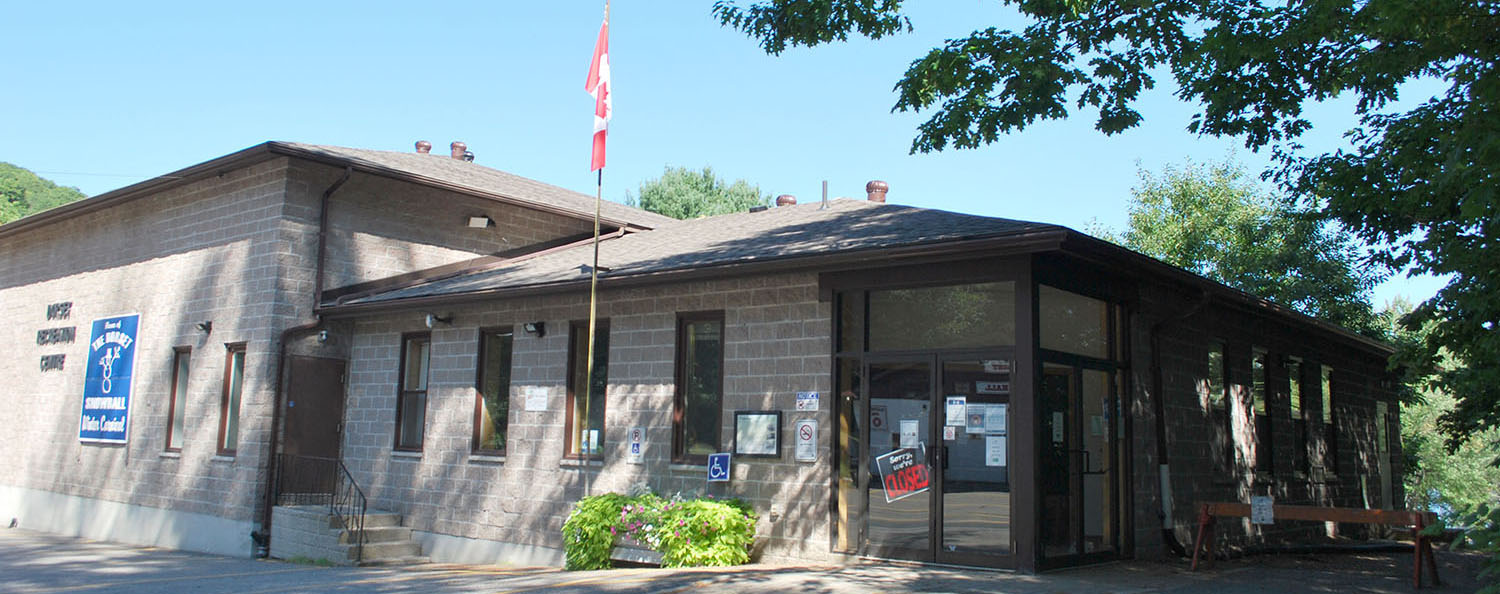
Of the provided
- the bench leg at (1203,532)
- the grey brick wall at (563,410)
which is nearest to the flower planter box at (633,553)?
the grey brick wall at (563,410)

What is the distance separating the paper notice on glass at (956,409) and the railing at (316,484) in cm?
828

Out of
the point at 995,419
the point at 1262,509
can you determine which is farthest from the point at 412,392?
the point at 1262,509

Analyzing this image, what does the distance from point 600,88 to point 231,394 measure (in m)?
7.69

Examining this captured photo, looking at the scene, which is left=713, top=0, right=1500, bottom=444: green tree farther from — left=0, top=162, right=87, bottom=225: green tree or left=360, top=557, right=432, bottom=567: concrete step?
left=0, top=162, right=87, bottom=225: green tree

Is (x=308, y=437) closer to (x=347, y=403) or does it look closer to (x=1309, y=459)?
(x=347, y=403)

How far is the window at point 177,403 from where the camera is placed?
16984 millimetres

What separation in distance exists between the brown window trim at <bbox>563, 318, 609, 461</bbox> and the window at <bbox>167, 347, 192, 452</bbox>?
23.5 feet

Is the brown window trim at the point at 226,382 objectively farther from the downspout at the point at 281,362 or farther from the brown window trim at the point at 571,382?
the brown window trim at the point at 571,382

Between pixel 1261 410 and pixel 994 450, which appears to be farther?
pixel 1261 410

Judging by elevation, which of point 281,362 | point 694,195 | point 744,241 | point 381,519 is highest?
point 694,195

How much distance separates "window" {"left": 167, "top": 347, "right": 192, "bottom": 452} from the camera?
17.0 m

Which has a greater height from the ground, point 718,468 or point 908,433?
point 908,433

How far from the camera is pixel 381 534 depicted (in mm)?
14031

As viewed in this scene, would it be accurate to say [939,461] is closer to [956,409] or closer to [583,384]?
[956,409]
